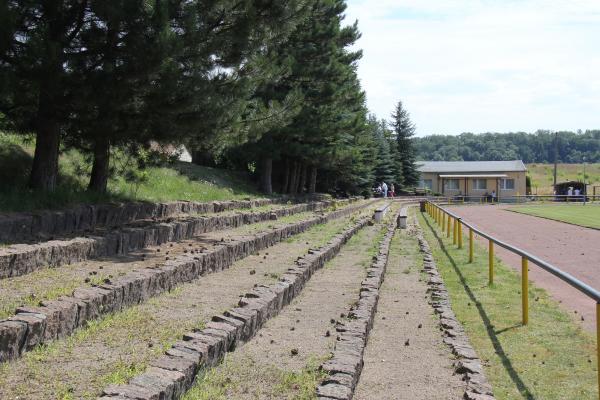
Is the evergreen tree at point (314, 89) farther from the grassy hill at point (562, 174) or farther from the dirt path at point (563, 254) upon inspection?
the grassy hill at point (562, 174)

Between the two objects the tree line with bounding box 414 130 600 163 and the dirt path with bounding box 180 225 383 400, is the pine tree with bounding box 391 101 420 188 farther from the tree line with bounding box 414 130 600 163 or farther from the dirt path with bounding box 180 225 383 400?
the tree line with bounding box 414 130 600 163

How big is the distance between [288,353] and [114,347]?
1666mm

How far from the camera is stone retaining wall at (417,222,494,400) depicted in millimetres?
5379

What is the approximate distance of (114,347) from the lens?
5656 mm

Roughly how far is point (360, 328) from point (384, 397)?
1310mm

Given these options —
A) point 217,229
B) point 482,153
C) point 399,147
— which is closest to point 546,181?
point 399,147

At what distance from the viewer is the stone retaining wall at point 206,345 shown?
4.16m

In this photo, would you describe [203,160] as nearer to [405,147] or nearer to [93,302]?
[93,302]

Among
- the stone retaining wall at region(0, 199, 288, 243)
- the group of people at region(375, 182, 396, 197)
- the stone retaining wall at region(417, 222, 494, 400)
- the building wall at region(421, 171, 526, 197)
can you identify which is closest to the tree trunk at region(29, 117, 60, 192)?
the stone retaining wall at region(0, 199, 288, 243)

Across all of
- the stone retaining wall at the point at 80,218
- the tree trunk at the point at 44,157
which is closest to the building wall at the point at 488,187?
the stone retaining wall at the point at 80,218

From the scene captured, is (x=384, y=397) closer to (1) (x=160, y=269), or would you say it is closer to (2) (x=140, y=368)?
(2) (x=140, y=368)

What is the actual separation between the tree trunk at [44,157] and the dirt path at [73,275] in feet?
8.19

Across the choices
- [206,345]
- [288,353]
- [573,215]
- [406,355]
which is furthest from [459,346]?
[573,215]

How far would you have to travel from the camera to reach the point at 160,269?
8.22 meters
